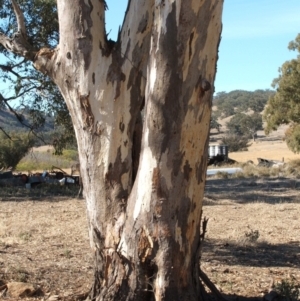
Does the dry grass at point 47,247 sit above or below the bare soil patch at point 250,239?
below

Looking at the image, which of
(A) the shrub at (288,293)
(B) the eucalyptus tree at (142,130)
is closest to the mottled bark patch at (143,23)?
(B) the eucalyptus tree at (142,130)

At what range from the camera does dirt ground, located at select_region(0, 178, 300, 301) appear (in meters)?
6.13

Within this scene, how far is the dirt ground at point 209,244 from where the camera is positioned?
6.13 meters

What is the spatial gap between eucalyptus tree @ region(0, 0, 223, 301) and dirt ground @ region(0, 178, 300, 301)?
1003 millimetres

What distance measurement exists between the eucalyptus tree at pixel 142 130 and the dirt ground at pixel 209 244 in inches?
39.5

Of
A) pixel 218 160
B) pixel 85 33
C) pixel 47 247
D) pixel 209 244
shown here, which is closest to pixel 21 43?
pixel 85 33

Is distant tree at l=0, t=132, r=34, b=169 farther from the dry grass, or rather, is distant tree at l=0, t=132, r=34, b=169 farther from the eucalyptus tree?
the eucalyptus tree

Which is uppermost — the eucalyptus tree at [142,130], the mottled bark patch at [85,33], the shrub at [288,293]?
the mottled bark patch at [85,33]

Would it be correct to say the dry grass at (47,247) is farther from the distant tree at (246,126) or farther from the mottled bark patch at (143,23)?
the distant tree at (246,126)

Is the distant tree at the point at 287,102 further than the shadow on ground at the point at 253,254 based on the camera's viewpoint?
Yes

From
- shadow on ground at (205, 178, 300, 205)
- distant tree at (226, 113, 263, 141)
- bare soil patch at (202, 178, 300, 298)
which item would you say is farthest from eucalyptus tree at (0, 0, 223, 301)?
distant tree at (226, 113, 263, 141)

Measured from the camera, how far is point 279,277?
21.5 feet

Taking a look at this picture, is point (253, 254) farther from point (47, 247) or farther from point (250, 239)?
point (47, 247)

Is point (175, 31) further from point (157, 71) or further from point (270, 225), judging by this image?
point (270, 225)
